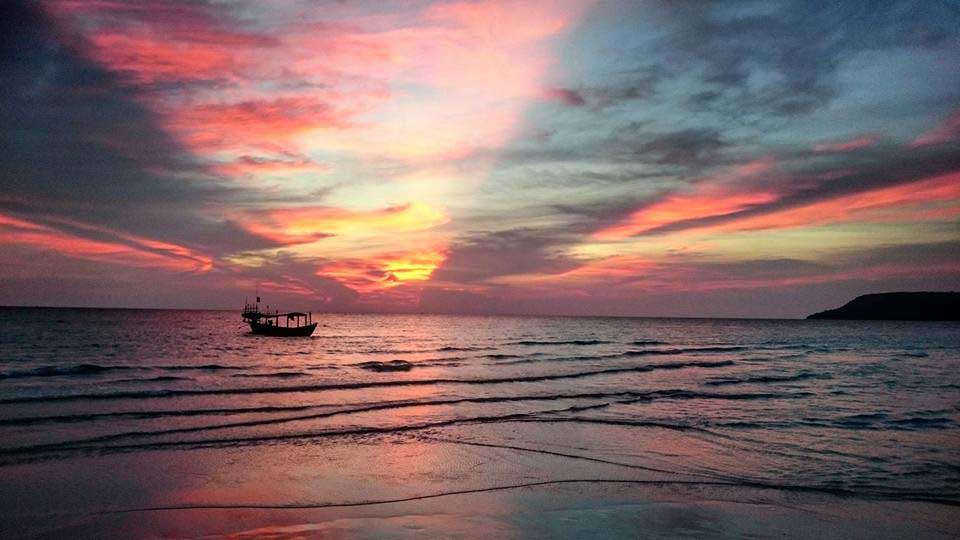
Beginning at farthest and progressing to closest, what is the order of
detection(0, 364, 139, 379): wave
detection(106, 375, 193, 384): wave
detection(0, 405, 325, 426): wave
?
1. detection(0, 364, 139, 379): wave
2. detection(106, 375, 193, 384): wave
3. detection(0, 405, 325, 426): wave

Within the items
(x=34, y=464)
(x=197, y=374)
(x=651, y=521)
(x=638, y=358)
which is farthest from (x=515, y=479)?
(x=638, y=358)

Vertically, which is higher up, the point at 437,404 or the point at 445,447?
the point at 445,447

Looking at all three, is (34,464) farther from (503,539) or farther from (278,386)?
(278,386)

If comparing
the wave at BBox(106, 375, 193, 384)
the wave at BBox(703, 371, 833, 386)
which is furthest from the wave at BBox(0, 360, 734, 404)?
the wave at BBox(703, 371, 833, 386)

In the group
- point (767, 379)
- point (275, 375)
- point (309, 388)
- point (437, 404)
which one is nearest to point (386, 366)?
point (275, 375)

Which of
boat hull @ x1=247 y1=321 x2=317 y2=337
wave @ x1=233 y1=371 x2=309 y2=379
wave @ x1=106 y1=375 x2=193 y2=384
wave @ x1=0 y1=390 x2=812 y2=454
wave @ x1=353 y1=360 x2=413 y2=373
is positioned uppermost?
boat hull @ x1=247 y1=321 x2=317 y2=337

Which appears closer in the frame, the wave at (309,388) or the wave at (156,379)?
the wave at (309,388)

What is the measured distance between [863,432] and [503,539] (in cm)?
1404

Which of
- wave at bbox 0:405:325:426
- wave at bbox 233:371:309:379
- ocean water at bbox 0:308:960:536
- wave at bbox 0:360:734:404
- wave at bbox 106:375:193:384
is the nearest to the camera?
ocean water at bbox 0:308:960:536

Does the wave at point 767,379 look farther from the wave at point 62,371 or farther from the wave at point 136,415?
the wave at point 62,371

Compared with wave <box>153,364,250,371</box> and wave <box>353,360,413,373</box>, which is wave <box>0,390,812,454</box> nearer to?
wave <box>353,360,413,373</box>

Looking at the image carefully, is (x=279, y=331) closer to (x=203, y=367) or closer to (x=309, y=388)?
(x=203, y=367)

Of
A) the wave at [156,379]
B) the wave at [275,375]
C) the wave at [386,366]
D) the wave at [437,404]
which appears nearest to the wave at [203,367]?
the wave at [275,375]

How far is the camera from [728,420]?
19.2 m
